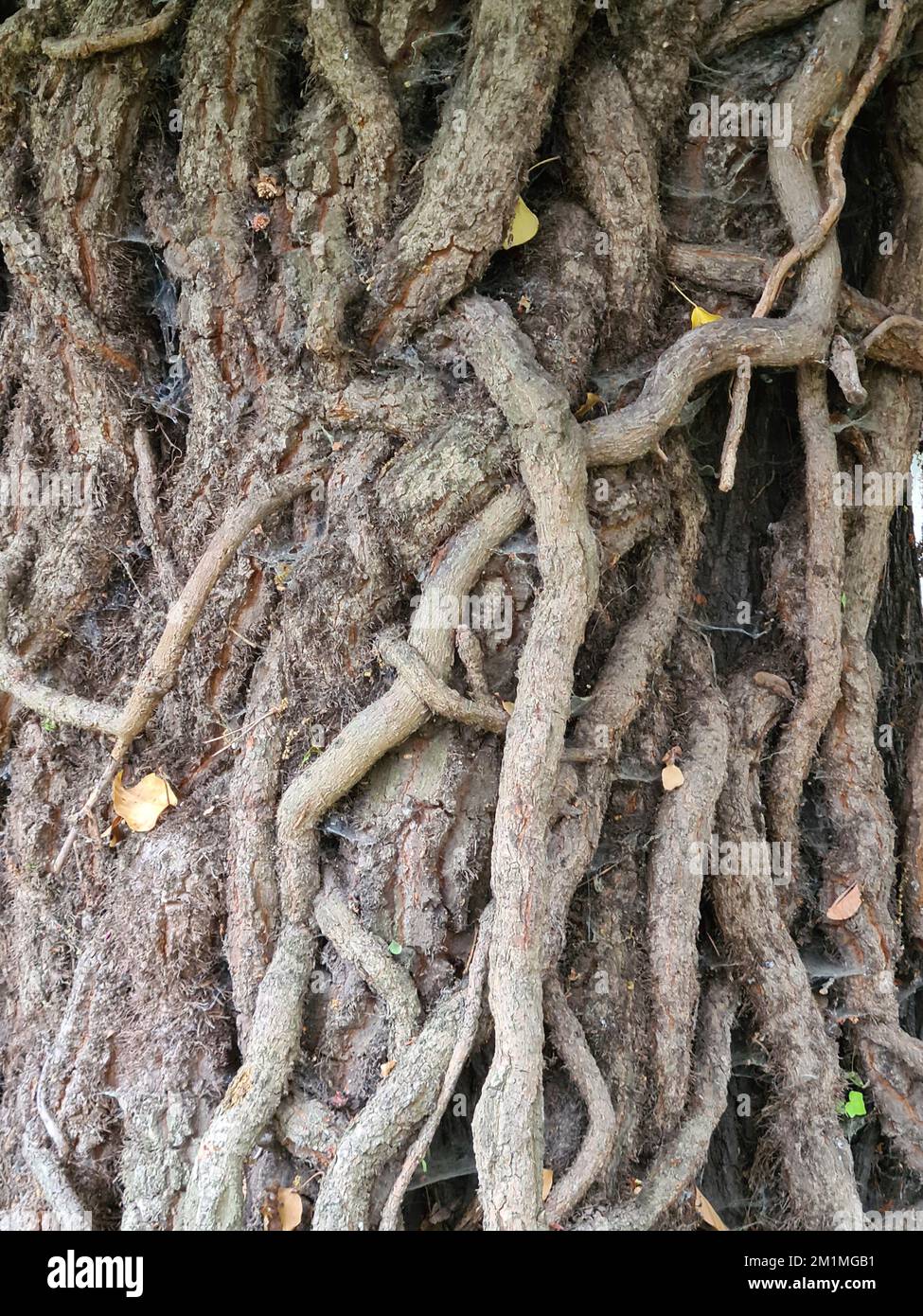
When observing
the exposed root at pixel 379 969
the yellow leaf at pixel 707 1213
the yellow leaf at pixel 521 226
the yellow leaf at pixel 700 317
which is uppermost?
the yellow leaf at pixel 521 226

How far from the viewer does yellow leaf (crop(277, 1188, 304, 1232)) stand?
5.96 ft

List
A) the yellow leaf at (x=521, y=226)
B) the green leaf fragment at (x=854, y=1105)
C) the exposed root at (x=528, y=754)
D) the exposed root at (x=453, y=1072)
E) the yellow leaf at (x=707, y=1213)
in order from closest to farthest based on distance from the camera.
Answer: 1. the exposed root at (x=528, y=754)
2. the exposed root at (x=453, y=1072)
3. the yellow leaf at (x=707, y=1213)
4. the yellow leaf at (x=521, y=226)
5. the green leaf fragment at (x=854, y=1105)

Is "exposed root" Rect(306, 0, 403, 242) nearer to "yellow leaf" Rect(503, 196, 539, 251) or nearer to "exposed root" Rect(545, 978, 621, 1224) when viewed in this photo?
"yellow leaf" Rect(503, 196, 539, 251)

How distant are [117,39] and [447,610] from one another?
128cm

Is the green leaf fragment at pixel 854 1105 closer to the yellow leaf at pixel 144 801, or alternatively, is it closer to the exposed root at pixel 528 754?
the exposed root at pixel 528 754

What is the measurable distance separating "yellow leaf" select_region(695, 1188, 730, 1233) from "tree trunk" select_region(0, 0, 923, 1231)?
26mm

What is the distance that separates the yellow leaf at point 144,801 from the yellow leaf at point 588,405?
3.48 ft

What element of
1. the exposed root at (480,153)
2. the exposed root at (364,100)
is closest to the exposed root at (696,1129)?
the exposed root at (480,153)

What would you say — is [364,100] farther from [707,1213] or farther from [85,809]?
[707,1213]

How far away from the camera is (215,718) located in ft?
6.96

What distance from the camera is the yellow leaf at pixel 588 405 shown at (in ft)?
6.72

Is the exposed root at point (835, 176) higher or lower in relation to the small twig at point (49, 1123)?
higher

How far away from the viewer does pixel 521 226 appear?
2.03 metres

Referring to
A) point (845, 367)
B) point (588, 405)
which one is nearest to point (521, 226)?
point (588, 405)
